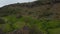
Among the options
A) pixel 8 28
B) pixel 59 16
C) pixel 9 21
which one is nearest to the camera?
pixel 8 28

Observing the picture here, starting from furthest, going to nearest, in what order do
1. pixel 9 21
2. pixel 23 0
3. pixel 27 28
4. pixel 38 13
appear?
pixel 23 0 < pixel 38 13 < pixel 9 21 < pixel 27 28

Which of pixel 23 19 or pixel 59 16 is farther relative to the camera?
pixel 59 16

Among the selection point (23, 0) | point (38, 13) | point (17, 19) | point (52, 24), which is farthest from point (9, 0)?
point (52, 24)

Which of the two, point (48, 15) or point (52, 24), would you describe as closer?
point (52, 24)

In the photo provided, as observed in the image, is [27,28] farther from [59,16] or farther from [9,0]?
[9,0]

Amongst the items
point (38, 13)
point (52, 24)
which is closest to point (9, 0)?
point (38, 13)

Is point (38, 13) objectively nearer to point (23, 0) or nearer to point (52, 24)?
point (52, 24)
